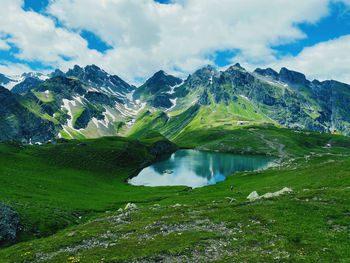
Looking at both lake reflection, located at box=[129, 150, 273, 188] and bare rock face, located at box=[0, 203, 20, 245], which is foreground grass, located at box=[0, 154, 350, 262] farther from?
lake reflection, located at box=[129, 150, 273, 188]

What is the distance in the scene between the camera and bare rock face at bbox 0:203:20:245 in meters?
31.0

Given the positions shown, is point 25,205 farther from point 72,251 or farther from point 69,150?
point 69,150

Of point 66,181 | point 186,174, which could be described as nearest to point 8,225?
point 66,181

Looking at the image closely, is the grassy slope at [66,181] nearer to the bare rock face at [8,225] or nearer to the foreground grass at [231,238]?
the bare rock face at [8,225]

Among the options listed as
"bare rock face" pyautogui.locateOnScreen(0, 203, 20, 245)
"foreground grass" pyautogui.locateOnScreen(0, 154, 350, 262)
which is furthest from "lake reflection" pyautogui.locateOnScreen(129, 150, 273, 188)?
"foreground grass" pyautogui.locateOnScreen(0, 154, 350, 262)

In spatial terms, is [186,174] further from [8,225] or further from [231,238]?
[231,238]

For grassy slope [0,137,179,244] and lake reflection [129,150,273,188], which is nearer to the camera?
grassy slope [0,137,179,244]

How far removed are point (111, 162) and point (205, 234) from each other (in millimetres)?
123151

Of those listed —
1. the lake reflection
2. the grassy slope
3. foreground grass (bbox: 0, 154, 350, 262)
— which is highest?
foreground grass (bbox: 0, 154, 350, 262)

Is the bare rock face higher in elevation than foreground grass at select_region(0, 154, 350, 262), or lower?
lower

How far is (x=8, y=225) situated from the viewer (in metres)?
32.3

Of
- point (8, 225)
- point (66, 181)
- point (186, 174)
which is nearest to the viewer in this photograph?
point (8, 225)

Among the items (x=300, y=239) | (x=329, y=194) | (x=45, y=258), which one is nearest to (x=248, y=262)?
(x=300, y=239)

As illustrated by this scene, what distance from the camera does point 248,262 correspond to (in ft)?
50.5
